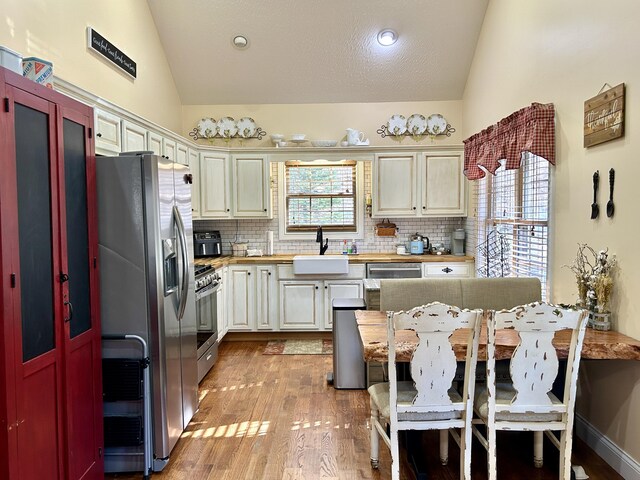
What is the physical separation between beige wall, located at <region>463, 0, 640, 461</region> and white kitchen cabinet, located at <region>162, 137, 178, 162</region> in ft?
10.0

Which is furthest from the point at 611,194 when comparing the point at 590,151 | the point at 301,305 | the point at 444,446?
the point at 301,305

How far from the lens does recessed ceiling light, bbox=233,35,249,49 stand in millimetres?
4884

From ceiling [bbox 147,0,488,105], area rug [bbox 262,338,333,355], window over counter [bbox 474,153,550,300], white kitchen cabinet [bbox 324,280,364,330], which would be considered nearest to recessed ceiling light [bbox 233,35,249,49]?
ceiling [bbox 147,0,488,105]

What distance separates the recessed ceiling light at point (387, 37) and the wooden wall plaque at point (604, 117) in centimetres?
256

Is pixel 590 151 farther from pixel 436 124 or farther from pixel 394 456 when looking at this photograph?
pixel 436 124

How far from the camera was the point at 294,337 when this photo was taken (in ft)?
17.9

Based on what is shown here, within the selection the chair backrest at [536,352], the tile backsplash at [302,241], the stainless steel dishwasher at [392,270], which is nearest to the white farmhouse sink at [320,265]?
the stainless steel dishwasher at [392,270]

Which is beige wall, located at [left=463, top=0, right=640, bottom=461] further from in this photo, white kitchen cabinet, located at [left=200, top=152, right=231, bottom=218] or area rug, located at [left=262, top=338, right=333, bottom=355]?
white kitchen cabinet, located at [left=200, top=152, right=231, bottom=218]

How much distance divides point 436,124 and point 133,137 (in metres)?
3.52

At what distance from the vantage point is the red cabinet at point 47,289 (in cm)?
173

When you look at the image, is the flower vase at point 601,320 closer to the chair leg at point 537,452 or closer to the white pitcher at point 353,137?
the chair leg at point 537,452

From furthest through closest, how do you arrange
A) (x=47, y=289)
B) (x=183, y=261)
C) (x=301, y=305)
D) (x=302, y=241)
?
(x=302, y=241), (x=301, y=305), (x=183, y=261), (x=47, y=289)

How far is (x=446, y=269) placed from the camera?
5.17m

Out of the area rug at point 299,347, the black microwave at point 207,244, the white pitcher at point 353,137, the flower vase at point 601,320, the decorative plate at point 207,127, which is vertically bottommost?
the area rug at point 299,347
